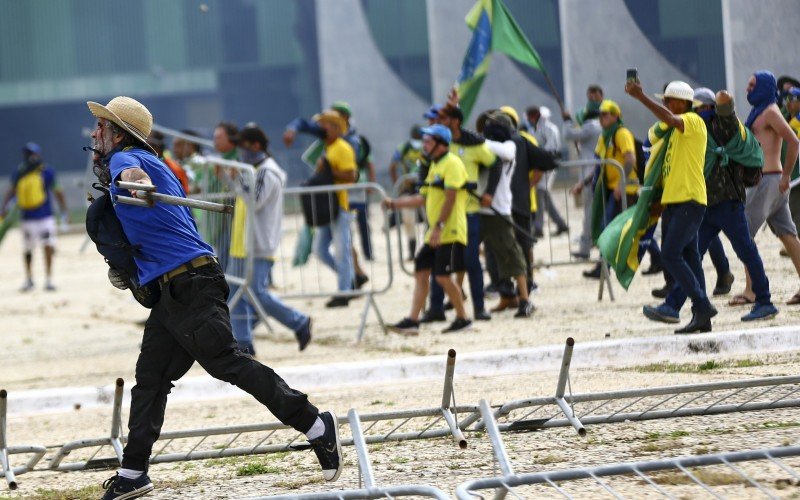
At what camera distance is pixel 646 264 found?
42.9 ft

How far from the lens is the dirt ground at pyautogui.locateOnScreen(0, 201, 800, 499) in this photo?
20.4 ft

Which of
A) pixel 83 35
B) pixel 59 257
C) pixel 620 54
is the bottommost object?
pixel 59 257

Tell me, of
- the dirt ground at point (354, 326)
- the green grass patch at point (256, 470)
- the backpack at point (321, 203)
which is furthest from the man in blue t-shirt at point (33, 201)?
the green grass patch at point (256, 470)

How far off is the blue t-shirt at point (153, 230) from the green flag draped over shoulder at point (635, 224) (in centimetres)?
399

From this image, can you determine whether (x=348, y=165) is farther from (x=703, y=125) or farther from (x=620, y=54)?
(x=703, y=125)

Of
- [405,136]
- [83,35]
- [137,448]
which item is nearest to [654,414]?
[137,448]

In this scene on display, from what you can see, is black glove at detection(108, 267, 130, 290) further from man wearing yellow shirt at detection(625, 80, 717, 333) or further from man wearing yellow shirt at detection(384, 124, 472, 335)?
man wearing yellow shirt at detection(384, 124, 472, 335)

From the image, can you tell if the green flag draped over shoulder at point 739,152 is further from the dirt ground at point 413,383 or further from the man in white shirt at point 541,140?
the man in white shirt at point 541,140

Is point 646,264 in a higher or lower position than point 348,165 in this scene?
lower

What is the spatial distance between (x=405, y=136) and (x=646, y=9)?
24371 mm

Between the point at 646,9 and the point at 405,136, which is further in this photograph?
the point at 405,136

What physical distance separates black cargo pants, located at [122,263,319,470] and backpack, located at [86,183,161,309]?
7cm

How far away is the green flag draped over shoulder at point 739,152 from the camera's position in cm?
948

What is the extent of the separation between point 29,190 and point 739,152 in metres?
10.2
